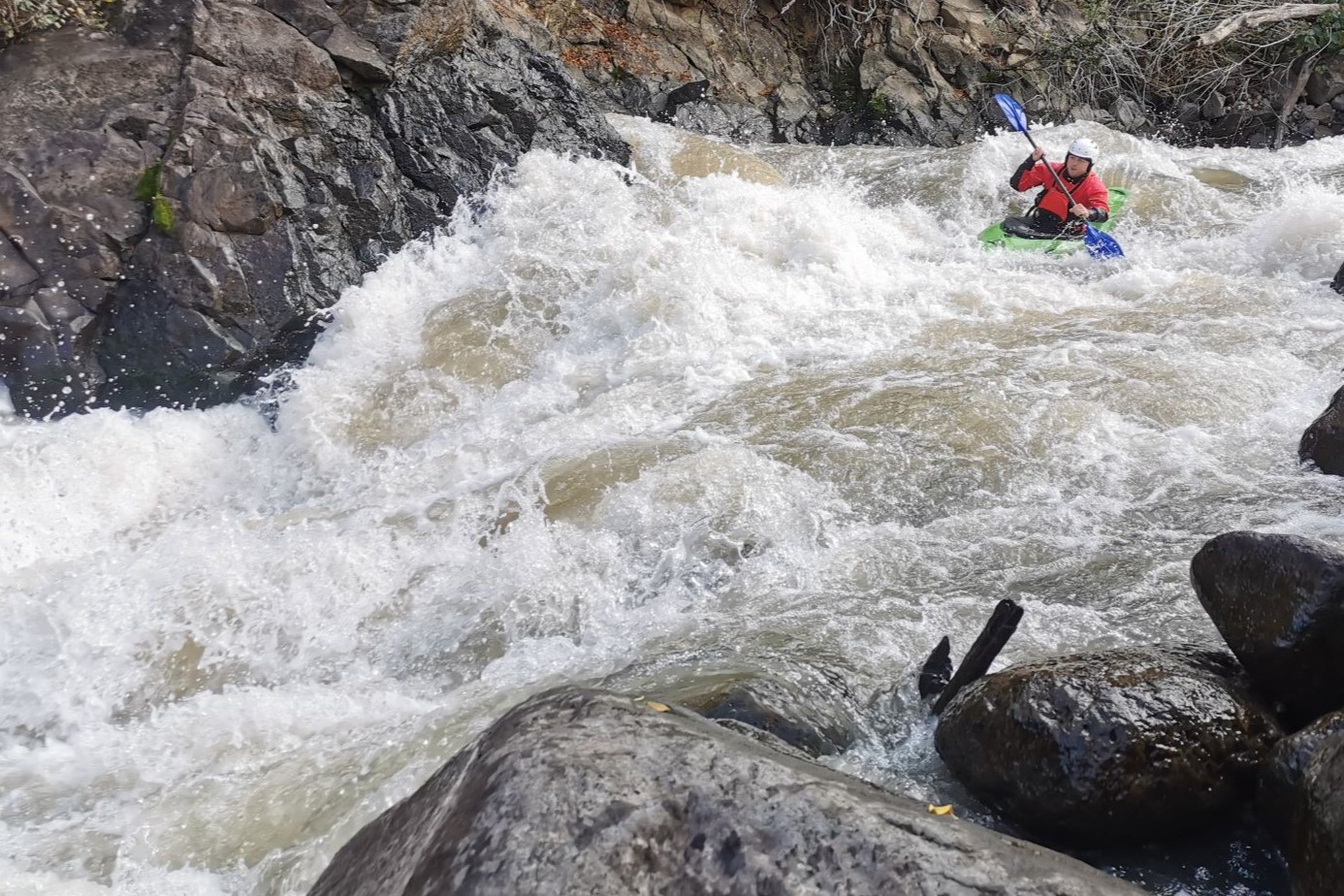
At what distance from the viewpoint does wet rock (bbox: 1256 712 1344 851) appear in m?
2.38

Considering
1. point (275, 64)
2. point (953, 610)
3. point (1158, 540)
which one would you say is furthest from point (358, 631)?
point (275, 64)

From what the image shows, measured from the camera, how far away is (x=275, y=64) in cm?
670

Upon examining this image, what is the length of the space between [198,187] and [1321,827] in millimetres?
6285

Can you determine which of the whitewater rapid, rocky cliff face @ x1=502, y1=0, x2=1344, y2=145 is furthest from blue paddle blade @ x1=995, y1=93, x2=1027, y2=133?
the whitewater rapid

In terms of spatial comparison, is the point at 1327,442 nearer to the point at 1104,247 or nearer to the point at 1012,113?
the point at 1104,247

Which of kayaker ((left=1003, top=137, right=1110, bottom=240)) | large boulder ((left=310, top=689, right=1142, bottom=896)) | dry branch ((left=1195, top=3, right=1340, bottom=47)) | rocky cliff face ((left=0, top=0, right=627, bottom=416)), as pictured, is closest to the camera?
large boulder ((left=310, top=689, right=1142, bottom=896))

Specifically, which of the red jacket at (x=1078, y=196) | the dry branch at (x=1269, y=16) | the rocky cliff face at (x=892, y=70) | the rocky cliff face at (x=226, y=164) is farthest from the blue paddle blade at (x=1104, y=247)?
the dry branch at (x=1269, y=16)

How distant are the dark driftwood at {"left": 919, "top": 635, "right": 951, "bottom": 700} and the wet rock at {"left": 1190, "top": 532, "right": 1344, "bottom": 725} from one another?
79 centimetres

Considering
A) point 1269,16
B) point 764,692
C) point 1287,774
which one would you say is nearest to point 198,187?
point 764,692

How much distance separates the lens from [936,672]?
10.8ft

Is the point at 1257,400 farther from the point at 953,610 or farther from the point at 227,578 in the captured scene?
the point at 227,578

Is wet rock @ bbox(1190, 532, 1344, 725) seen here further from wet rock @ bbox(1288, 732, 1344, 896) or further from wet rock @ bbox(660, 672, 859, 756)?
wet rock @ bbox(660, 672, 859, 756)

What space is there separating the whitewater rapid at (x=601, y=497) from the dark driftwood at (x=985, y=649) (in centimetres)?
14

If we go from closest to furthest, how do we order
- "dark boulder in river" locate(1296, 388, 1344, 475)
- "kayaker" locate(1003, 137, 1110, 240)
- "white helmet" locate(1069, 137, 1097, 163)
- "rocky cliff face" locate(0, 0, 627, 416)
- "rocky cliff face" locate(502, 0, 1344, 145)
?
"dark boulder in river" locate(1296, 388, 1344, 475) → "rocky cliff face" locate(0, 0, 627, 416) → "kayaker" locate(1003, 137, 1110, 240) → "white helmet" locate(1069, 137, 1097, 163) → "rocky cliff face" locate(502, 0, 1344, 145)
